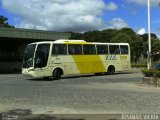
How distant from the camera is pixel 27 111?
13.1 meters

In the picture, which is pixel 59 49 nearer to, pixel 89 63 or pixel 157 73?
pixel 89 63

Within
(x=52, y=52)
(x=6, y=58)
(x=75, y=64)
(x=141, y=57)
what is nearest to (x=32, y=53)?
(x=52, y=52)

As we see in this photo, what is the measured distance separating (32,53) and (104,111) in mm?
18187

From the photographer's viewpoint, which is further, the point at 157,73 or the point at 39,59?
the point at 39,59

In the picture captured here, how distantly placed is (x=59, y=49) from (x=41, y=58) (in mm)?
1947

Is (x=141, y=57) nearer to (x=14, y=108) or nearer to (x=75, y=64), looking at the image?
(x=75, y=64)

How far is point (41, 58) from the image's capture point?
3047 centimetres

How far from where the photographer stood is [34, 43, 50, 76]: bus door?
30.3m

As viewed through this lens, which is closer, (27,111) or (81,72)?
(27,111)

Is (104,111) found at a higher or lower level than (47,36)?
lower

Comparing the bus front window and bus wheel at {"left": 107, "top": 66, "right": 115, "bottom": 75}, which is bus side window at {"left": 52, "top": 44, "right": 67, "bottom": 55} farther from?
bus wheel at {"left": 107, "top": 66, "right": 115, "bottom": 75}

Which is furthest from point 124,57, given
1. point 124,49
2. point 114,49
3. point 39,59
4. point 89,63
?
point 39,59

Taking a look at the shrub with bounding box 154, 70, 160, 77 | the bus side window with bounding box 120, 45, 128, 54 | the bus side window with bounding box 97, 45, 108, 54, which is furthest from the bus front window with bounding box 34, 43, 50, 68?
the shrub with bounding box 154, 70, 160, 77

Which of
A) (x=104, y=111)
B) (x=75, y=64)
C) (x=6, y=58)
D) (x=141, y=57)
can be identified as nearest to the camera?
(x=104, y=111)
